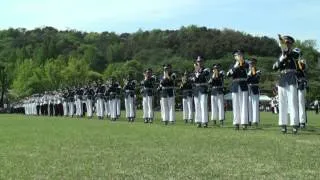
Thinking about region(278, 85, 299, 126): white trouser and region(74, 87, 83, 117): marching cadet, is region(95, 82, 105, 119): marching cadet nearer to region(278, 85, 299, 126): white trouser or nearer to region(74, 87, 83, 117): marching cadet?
region(74, 87, 83, 117): marching cadet

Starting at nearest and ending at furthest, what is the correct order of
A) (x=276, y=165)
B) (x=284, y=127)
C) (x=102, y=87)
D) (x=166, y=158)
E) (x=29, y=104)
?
1. (x=276, y=165)
2. (x=166, y=158)
3. (x=284, y=127)
4. (x=102, y=87)
5. (x=29, y=104)

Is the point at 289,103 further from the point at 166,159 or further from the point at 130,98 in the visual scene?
the point at 130,98

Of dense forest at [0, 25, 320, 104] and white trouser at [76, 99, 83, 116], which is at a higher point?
dense forest at [0, 25, 320, 104]

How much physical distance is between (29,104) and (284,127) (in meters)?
53.9

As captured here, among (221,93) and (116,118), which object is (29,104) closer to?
(116,118)

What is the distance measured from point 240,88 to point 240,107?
0.62 metres

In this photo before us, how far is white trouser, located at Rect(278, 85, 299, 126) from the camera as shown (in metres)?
17.0

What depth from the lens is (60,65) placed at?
129m

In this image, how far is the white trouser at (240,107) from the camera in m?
20.4

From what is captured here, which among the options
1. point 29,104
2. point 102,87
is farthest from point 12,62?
point 102,87

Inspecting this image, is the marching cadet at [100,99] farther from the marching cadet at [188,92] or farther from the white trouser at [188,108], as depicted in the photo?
the marching cadet at [188,92]

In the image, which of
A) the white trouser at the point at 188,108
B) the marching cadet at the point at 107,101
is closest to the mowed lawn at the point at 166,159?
the white trouser at the point at 188,108

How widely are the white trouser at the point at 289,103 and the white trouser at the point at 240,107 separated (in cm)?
293

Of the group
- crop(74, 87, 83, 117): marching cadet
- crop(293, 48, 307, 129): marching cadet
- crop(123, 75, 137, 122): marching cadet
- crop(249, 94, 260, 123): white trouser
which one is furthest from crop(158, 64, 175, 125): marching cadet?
crop(74, 87, 83, 117): marching cadet
